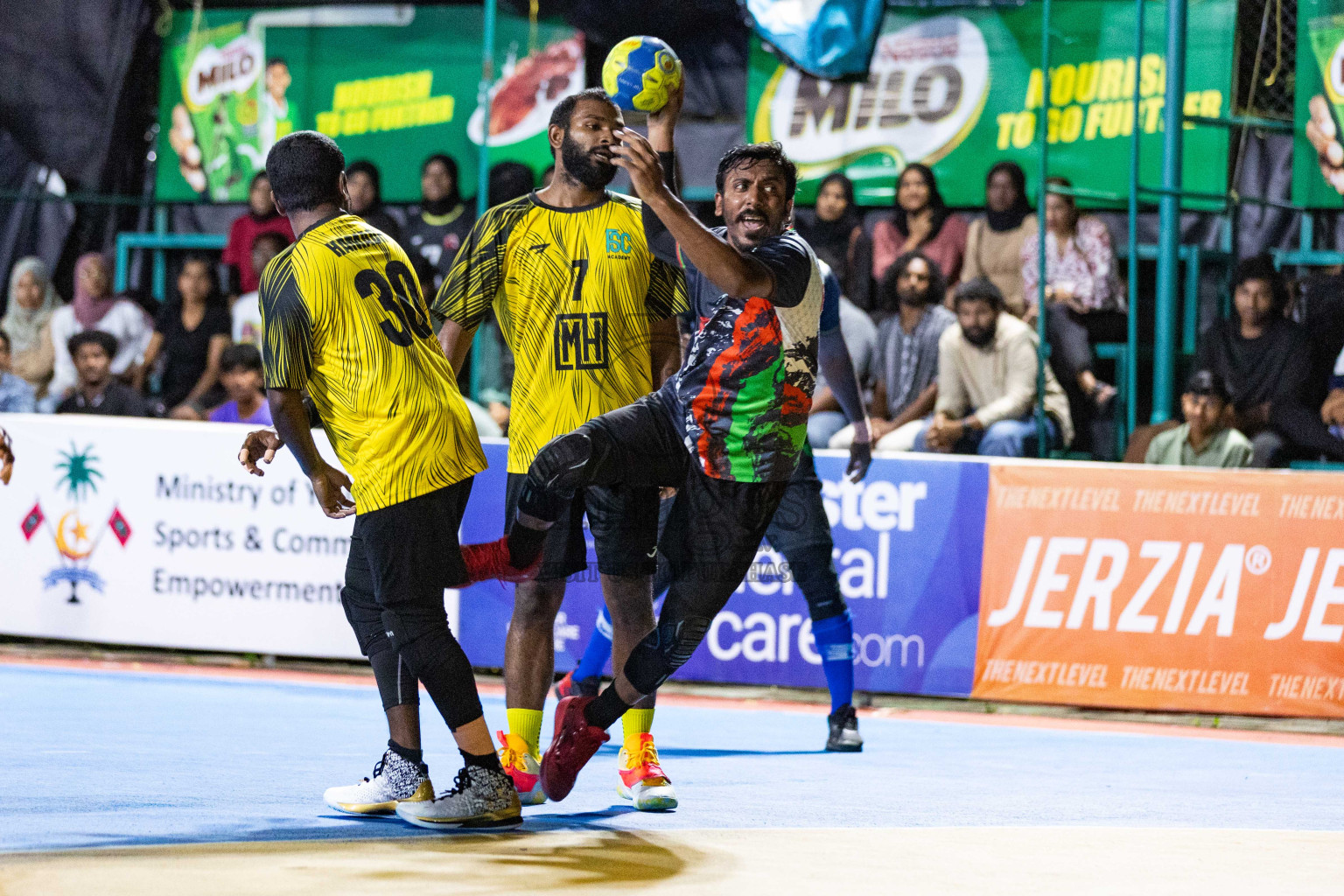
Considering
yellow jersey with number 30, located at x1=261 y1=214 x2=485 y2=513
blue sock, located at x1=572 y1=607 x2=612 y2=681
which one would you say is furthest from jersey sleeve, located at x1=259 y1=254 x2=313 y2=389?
blue sock, located at x1=572 y1=607 x2=612 y2=681

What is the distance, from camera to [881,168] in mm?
13336

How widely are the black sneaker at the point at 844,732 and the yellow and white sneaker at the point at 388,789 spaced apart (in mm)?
2634

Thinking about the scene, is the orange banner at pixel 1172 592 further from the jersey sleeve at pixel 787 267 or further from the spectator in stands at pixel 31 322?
the spectator in stands at pixel 31 322

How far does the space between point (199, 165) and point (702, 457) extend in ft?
35.5

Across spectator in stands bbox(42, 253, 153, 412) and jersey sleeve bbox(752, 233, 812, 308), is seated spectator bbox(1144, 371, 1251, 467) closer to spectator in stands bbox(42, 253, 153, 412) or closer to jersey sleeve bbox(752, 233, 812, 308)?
jersey sleeve bbox(752, 233, 812, 308)

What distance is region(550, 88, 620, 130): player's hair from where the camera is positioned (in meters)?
5.89

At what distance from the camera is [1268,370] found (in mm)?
10758

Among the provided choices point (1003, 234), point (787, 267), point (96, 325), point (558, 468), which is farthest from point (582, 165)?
point (96, 325)

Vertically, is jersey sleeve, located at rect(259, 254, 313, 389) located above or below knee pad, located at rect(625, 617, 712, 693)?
above

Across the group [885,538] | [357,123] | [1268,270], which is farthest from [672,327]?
[357,123]

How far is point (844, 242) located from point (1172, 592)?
4.09m

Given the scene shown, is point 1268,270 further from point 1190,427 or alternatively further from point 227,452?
point 227,452

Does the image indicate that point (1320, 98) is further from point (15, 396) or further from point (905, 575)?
point (15, 396)

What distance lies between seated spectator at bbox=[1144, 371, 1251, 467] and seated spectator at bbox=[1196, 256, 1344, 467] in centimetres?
26
